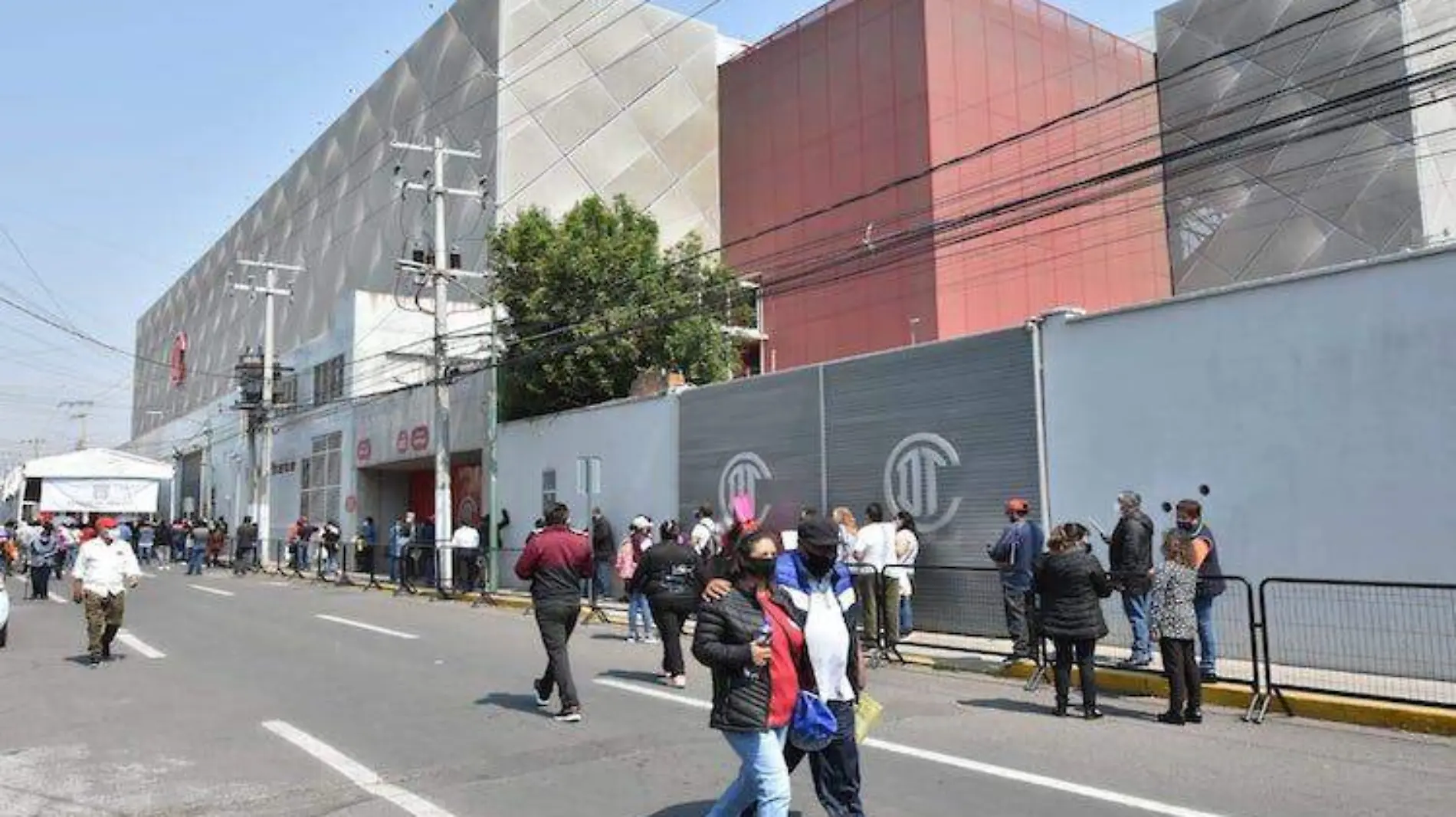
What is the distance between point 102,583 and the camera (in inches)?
484

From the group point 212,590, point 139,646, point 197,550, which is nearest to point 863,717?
point 139,646

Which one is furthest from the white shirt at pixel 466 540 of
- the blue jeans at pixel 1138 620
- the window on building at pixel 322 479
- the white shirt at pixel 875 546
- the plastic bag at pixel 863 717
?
the plastic bag at pixel 863 717

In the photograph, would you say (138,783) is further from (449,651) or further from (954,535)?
(954,535)

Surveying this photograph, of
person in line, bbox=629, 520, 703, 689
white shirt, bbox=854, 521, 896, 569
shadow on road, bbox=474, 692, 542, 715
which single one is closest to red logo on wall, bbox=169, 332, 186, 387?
white shirt, bbox=854, 521, 896, 569

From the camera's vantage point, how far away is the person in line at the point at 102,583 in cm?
1222

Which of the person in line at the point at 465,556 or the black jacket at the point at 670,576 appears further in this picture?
the person in line at the point at 465,556

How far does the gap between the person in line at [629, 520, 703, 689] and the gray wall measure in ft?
17.8

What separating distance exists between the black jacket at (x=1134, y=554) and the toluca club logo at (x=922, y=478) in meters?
4.68

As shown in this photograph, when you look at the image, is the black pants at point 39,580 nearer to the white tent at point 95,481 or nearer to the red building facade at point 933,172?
the white tent at point 95,481

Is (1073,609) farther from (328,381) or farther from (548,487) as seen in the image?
(328,381)

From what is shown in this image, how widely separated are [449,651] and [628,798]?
7.69 m

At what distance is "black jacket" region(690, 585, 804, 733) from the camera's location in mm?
4695

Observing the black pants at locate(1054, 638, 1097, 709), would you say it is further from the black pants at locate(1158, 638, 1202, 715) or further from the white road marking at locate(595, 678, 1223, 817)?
the white road marking at locate(595, 678, 1223, 817)

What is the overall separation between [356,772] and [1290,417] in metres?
10.1
